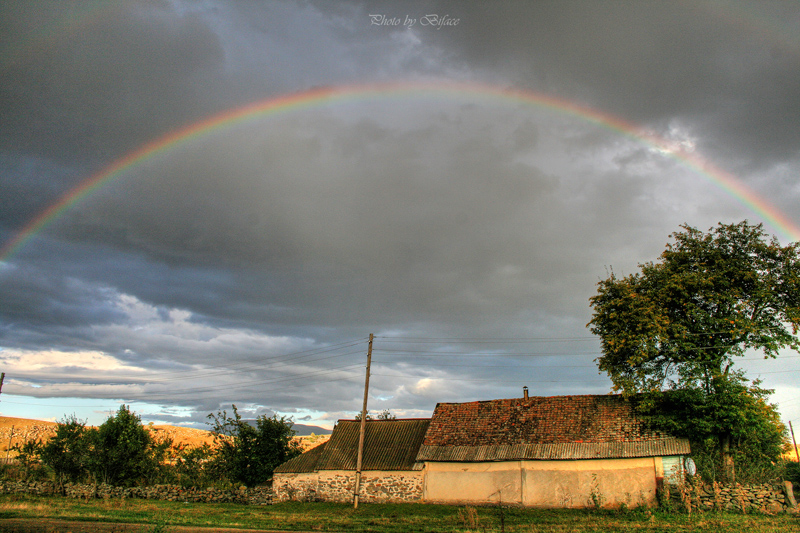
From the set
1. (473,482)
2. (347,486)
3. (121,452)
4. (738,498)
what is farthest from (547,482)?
(121,452)

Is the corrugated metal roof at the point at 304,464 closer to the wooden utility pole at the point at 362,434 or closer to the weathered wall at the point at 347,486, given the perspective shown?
the weathered wall at the point at 347,486

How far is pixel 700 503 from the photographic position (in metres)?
22.5

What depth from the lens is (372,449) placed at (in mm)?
32469

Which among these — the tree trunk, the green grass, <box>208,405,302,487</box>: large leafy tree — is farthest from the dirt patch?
the tree trunk

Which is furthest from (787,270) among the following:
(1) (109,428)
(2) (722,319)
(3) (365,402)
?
(1) (109,428)

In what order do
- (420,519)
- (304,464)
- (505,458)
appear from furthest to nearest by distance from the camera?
(304,464), (505,458), (420,519)

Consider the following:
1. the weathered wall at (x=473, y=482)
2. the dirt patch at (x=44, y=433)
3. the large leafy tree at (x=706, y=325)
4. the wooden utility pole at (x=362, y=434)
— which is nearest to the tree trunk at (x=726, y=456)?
the large leafy tree at (x=706, y=325)

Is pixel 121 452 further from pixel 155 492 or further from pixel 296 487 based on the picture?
pixel 296 487

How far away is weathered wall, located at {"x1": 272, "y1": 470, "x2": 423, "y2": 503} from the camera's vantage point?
29594mm

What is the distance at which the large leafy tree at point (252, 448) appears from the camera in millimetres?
37438

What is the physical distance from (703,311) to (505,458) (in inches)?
525

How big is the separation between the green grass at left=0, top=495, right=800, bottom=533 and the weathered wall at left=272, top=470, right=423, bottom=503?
2.34m

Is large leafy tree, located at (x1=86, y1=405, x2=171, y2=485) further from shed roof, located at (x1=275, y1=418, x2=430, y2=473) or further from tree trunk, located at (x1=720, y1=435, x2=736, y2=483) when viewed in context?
tree trunk, located at (x1=720, y1=435, x2=736, y2=483)

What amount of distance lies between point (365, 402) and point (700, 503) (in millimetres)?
17512
